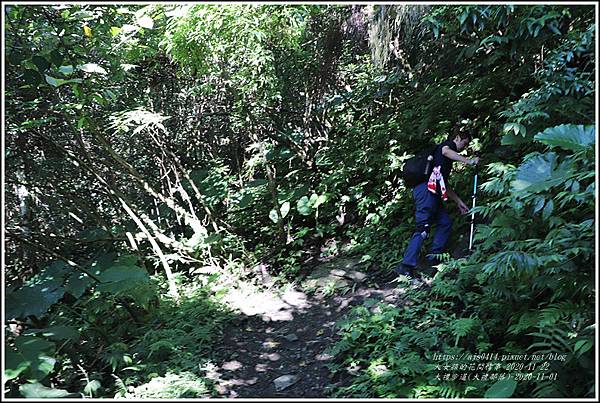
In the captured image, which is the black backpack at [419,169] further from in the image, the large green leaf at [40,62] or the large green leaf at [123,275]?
the large green leaf at [40,62]

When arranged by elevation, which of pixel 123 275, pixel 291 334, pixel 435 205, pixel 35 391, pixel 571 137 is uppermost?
pixel 571 137

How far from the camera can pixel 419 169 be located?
495cm

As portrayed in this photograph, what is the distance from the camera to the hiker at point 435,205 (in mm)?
4855

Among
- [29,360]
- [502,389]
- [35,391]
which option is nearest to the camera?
[502,389]

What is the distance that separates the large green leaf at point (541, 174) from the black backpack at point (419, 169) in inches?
71.3

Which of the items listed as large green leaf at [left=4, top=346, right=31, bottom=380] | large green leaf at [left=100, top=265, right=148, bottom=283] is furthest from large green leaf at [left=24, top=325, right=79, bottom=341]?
large green leaf at [left=100, top=265, right=148, bottom=283]

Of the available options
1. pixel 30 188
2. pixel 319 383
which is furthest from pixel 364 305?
pixel 30 188

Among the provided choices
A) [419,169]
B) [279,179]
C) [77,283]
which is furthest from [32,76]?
[279,179]

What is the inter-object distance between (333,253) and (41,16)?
4261mm

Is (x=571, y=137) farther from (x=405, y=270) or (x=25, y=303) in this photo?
(x=25, y=303)

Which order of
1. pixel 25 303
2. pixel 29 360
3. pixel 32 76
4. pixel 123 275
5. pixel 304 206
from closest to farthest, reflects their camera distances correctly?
pixel 29 360, pixel 32 76, pixel 25 303, pixel 123 275, pixel 304 206

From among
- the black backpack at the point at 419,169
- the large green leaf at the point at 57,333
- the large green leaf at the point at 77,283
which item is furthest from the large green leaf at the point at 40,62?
the black backpack at the point at 419,169

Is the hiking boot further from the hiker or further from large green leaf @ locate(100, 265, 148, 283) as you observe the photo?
large green leaf @ locate(100, 265, 148, 283)

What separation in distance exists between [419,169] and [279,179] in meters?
2.92
